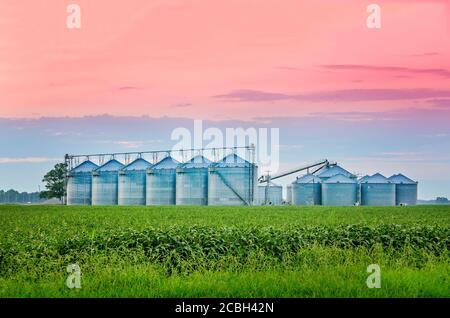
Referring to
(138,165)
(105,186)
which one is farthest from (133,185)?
(105,186)

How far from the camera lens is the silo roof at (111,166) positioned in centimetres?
6625

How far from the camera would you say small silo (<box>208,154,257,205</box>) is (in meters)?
58.9

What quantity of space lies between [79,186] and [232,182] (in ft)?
60.4

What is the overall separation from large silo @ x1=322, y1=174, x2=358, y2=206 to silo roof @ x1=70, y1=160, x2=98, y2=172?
26442 mm

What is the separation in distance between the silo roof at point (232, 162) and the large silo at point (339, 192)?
47.6 feet

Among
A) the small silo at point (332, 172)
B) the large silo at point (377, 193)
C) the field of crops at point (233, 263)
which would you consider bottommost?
the field of crops at point (233, 263)

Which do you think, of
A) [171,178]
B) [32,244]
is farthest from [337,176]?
[32,244]

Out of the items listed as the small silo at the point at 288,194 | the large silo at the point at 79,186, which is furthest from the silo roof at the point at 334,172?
the large silo at the point at 79,186

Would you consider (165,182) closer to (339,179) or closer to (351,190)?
(339,179)

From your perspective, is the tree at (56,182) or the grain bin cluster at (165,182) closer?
the grain bin cluster at (165,182)

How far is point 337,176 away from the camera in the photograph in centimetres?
7081

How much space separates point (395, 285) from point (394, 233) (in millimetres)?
6546

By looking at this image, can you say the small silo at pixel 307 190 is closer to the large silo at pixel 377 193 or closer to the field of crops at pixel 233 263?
the large silo at pixel 377 193
